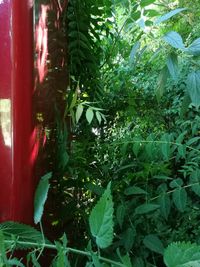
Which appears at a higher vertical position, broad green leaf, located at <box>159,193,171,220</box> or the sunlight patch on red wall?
the sunlight patch on red wall

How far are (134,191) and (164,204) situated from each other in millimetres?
92

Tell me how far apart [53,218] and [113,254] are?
30cm

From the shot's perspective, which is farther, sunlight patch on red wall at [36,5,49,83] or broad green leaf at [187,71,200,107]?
sunlight patch on red wall at [36,5,49,83]

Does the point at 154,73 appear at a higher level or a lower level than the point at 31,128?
higher

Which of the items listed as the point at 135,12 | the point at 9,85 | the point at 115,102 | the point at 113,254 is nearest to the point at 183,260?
the point at 113,254

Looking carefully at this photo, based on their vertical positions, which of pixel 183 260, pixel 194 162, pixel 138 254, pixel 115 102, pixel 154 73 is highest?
pixel 154 73

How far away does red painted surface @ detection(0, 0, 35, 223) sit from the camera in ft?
3.48

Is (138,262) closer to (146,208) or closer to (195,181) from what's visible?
(146,208)

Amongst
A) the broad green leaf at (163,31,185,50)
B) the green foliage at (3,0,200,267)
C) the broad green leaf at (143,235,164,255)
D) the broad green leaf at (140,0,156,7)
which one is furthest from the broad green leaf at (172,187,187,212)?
the broad green leaf at (140,0,156,7)

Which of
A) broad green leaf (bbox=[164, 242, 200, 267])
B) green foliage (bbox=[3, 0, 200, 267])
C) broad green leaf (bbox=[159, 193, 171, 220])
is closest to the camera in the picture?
broad green leaf (bbox=[164, 242, 200, 267])

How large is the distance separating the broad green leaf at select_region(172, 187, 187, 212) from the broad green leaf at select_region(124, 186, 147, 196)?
0.08m

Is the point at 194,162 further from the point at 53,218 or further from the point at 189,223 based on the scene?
the point at 53,218

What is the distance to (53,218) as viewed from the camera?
1297mm

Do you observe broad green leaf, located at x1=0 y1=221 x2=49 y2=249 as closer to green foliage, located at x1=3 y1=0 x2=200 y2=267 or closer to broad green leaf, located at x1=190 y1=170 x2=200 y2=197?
green foliage, located at x1=3 y1=0 x2=200 y2=267
